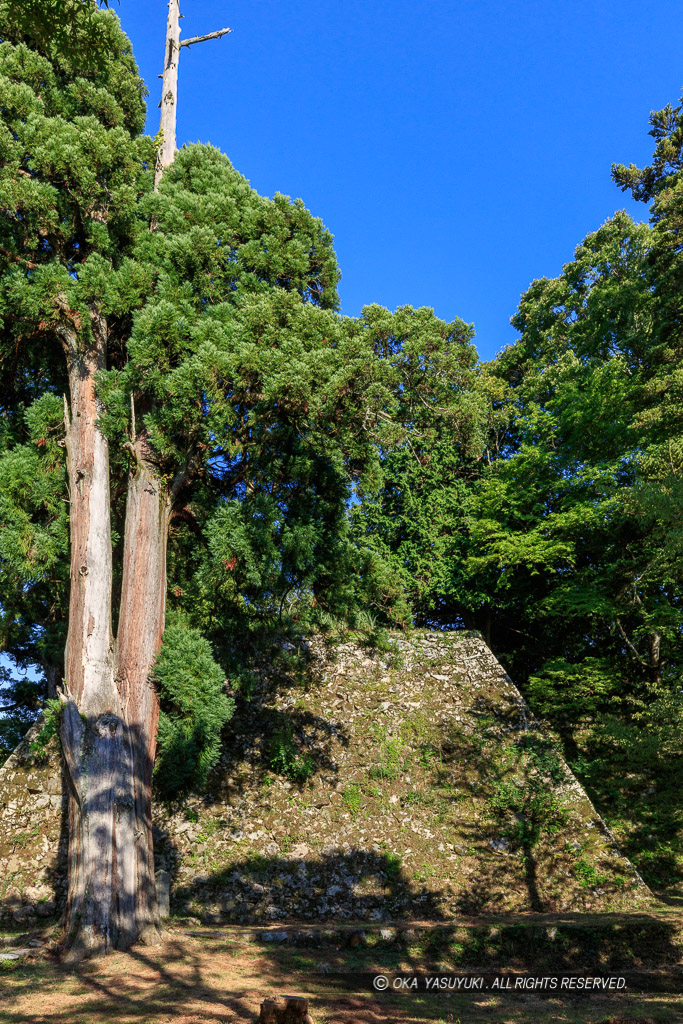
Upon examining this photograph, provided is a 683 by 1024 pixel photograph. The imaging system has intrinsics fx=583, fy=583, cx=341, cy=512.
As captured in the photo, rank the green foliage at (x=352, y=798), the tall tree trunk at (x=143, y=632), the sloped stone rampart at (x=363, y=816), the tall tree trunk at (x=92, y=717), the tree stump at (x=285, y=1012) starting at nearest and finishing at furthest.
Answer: the tree stump at (x=285, y=1012), the tall tree trunk at (x=92, y=717), the tall tree trunk at (x=143, y=632), the sloped stone rampart at (x=363, y=816), the green foliage at (x=352, y=798)

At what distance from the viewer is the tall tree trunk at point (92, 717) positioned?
17.3 feet

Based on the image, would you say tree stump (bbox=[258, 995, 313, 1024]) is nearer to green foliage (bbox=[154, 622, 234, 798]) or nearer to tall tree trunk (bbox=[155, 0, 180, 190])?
green foliage (bbox=[154, 622, 234, 798])

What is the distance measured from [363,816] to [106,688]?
4633mm

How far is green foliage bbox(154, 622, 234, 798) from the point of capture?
6176mm

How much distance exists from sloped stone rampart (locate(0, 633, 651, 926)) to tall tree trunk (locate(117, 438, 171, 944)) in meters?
2.62

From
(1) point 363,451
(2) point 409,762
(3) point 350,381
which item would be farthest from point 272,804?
(3) point 350,381

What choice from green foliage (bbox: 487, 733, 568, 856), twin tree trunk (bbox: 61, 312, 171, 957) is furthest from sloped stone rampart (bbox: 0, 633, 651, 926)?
twin tree trunk (bbox: 61, 312, 171, 957)

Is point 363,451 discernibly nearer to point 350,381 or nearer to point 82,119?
point 350,381

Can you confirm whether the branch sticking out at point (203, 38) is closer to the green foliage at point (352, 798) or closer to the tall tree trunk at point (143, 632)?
the tall tree trunk at point (143, 632)

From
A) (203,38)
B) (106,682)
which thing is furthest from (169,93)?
(106,682)

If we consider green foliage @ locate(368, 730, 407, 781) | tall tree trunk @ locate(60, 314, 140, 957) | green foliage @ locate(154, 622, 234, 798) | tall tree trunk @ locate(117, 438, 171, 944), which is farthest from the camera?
green foliage @ locate(368, 730, 407, 781)

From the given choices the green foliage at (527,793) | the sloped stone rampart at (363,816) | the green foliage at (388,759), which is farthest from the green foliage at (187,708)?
the green foliage at (527,793)

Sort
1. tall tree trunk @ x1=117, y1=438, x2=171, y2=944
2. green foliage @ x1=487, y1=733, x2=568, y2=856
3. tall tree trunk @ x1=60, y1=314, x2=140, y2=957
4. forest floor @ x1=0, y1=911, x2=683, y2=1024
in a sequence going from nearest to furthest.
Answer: forest floor @ x1=0, y1=911, x2=683, y2=1024
tall tree trunk @ x1=60, y1=314, x2=140, y2=957
tall tree trunk @ x1=117, y1=438, x2=171, y2=944
green foliage @ x1=487, y1=733, x2=568, y2=856

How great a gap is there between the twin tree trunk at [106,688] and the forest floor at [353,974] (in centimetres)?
48
